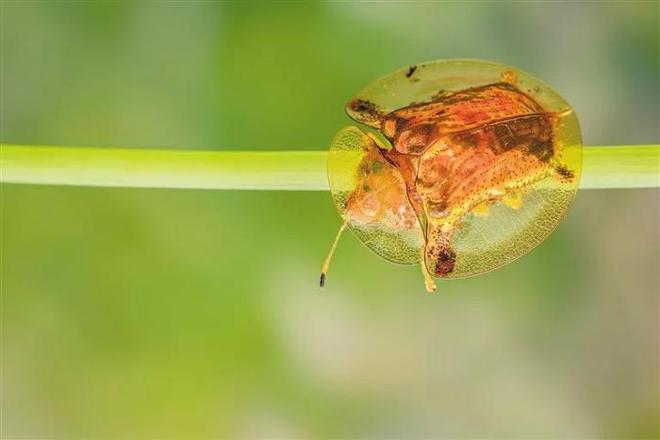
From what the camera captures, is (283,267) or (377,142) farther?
(283,267)

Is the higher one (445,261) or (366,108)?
(366,108)

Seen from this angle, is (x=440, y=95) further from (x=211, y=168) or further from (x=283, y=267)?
(x=283, y=267)

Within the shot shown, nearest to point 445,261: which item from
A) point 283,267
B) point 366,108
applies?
point 366,108

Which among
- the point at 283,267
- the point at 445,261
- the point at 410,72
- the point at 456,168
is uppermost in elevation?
the point at 410,72

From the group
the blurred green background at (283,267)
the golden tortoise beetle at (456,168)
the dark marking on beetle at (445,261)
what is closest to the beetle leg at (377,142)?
the golden tortoise beetle at (456,168)

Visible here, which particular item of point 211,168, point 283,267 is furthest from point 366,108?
point 283,267

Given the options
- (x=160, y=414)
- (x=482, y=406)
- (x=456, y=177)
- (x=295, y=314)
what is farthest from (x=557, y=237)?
(x=160, y=414)

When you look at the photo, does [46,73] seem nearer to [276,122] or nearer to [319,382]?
[276,122]
